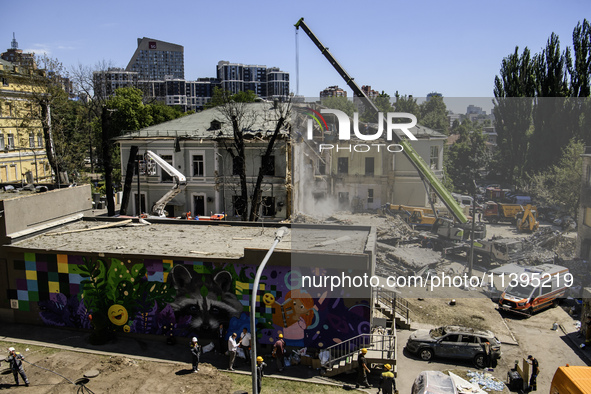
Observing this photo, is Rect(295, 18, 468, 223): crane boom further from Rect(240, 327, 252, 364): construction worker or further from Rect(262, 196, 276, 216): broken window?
Rect(262, 196, 276, 216): broken window

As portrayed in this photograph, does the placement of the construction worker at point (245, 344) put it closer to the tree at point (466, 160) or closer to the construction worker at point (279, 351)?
the construction worker at point (279, 351)

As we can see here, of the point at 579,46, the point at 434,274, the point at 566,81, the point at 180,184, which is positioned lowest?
the point at 434,274

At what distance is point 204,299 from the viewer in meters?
19.0

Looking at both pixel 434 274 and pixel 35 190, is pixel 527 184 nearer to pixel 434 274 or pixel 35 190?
pixel 434 274

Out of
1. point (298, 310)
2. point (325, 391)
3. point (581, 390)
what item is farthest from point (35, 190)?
point (581, 390)

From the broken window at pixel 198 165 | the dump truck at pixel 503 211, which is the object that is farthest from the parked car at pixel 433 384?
the broken window at pixel 198 165

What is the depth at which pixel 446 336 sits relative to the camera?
1898 cm

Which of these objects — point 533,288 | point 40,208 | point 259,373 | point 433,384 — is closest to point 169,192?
point 40,208

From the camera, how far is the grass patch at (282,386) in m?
16.2

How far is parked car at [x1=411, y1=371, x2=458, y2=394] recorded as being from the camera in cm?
1476

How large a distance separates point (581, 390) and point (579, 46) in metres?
32.3

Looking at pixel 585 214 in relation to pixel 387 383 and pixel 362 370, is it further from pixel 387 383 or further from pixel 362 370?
pixel 387 383

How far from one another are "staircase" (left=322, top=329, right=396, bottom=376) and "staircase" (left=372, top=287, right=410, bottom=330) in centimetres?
245

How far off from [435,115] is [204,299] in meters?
14.9
